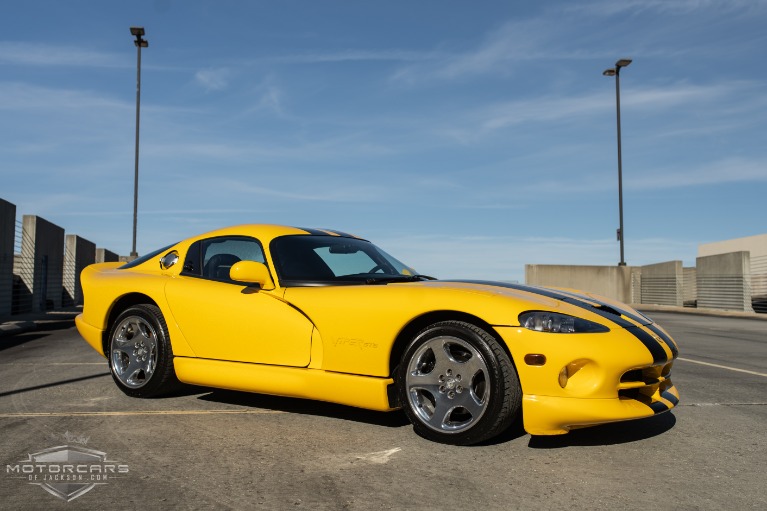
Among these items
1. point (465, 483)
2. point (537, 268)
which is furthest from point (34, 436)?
point (537, 268)

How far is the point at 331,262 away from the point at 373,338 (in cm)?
109

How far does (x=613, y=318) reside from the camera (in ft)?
12.7

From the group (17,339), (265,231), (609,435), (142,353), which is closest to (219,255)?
(265,231)

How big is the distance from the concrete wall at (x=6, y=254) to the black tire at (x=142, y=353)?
14190 mm

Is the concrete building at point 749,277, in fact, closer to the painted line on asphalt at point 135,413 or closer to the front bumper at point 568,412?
the front bumper at point 568,412

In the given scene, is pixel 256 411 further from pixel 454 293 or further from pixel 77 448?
pixel 454 293

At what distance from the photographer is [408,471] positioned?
3203mm

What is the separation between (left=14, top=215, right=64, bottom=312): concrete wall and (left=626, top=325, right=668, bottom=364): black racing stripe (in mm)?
19528

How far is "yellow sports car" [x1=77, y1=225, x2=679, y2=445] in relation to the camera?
3.50 m

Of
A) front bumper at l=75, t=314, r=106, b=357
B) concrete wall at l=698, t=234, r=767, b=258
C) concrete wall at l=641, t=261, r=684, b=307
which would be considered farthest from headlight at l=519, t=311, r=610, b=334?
concrete wall at l=698, t=234, r=767, b=258

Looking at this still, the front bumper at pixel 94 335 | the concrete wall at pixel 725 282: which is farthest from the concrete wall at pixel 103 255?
the front bumper at pixel 94 335

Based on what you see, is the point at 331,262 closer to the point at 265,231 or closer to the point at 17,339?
the point at 265,231

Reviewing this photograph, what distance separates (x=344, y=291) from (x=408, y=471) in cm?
137

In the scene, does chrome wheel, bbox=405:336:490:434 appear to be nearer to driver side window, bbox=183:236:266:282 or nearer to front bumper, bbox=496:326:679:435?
front bumper, bbox=496:326:679:435
